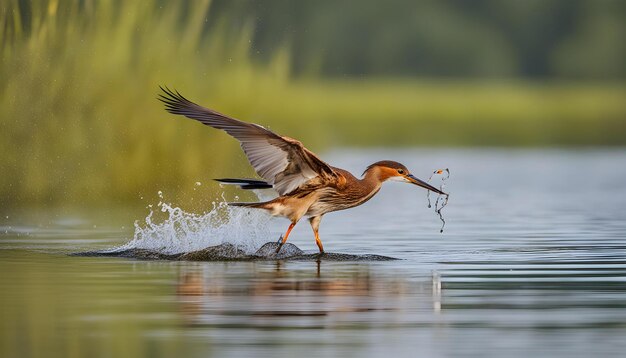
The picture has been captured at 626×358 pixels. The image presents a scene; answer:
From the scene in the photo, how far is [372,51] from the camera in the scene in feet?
186

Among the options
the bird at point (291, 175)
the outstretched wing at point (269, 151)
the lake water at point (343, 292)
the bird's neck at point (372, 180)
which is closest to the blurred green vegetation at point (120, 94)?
the lake water at point (343, 292)

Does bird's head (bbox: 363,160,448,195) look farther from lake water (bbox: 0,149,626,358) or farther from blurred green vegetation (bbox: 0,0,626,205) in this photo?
blurred green vegetation (bbox: 0,0,626,205)

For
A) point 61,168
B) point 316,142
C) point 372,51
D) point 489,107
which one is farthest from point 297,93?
point 372,51

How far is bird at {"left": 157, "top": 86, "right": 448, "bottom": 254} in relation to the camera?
12469 millimetres

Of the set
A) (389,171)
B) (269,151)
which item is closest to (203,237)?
(269,151)

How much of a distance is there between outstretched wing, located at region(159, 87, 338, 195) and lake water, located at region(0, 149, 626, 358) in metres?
0.79

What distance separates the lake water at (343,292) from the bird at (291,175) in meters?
0.57

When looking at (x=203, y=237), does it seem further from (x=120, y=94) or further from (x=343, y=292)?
(x=120, y=94)

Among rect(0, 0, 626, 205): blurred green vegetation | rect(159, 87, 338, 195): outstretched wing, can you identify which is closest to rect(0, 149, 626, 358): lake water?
rect(0, 0, 626, 205): blurred green vegetation

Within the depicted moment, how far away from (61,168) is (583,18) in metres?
44.7

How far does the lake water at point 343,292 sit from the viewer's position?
8.31m

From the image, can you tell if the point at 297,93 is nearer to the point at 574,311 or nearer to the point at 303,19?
the point at 574,311

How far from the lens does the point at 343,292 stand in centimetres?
1049

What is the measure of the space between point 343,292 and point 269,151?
96.7 inches
